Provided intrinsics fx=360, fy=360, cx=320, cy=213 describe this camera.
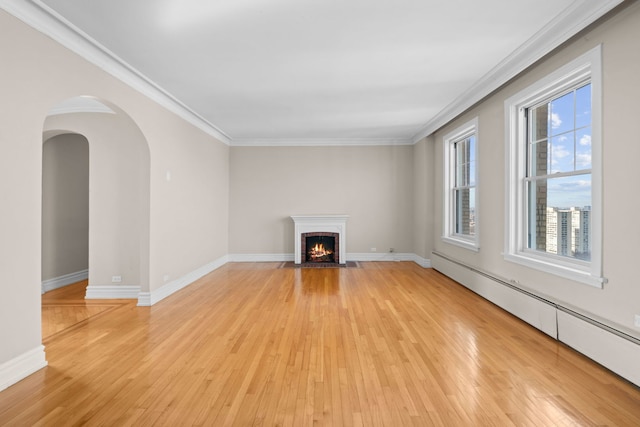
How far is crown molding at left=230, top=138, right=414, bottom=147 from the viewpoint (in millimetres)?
8016

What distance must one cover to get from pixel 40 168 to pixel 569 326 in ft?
15.0

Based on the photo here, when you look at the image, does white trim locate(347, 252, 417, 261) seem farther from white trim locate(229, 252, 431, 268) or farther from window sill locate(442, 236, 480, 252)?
window sill locate(442, 236, 480, 252)

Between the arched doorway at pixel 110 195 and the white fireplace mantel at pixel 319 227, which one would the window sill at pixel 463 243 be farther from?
the arched doorway at pixel 110 195

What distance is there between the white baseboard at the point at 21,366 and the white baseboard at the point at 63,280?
10.3 ft

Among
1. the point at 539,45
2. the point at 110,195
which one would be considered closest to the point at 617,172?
the point at 539,45

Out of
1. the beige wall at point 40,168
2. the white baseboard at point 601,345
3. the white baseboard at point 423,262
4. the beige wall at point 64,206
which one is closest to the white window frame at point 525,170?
the white baseboard at point 601,345

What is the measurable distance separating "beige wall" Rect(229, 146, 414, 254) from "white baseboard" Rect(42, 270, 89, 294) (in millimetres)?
2922

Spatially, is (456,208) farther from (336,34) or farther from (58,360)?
(58,360)

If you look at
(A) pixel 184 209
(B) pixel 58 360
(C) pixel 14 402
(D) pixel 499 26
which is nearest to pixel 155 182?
(A) pixel 184 209

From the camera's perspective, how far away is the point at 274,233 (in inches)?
320

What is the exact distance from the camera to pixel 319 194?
814 cm

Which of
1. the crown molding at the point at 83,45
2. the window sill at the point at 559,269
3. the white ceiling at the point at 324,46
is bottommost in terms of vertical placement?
the window sill at the point at 559,269

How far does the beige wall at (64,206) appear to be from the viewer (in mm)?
5582

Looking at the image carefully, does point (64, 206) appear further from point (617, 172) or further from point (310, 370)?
point (617, 172)
